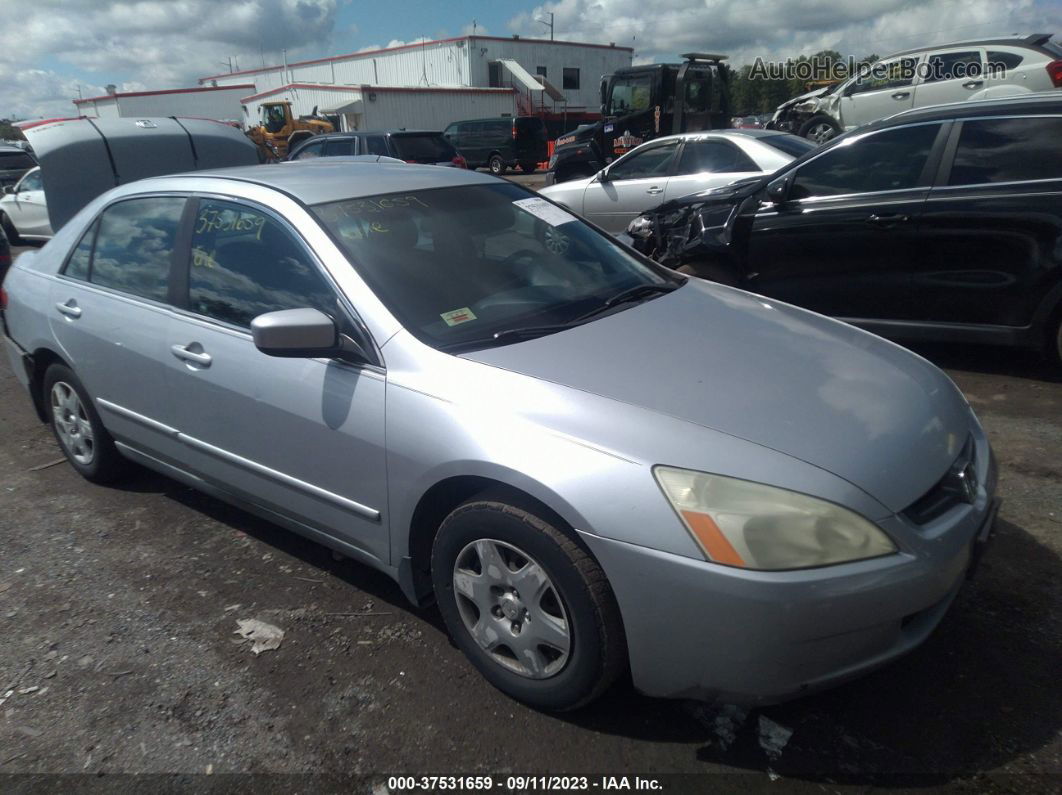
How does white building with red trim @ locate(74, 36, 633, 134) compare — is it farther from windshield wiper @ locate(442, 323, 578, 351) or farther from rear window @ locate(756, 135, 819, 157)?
windshield wiper @ locate(442, 323, 578, 351)

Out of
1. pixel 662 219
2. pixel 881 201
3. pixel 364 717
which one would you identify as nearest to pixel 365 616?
pixel 364 717

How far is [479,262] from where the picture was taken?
10.3ft

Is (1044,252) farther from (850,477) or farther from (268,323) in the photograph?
(268,323)

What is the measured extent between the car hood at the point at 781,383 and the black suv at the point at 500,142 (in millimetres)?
24609

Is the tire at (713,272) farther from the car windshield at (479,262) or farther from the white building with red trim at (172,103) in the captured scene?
the white building with red trim at (172,103)

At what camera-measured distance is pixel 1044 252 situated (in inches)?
182

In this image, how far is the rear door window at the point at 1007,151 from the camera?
4.68m

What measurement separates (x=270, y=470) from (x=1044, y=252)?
14.4 ft

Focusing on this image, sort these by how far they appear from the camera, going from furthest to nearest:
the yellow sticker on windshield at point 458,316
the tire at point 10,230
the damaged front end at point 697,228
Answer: the tire at point 10,230 < the damaged front end at point 697,228 < the yellow sticker on windshield at point 458,316

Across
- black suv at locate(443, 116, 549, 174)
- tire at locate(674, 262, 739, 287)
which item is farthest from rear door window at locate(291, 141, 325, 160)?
black suv at locate(443, 116, 549, 174)

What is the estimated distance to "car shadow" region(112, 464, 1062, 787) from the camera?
86.8 inches

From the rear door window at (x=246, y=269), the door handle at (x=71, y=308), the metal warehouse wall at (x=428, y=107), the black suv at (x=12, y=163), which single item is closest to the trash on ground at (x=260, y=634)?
the rear door window at (x=246, y=269)

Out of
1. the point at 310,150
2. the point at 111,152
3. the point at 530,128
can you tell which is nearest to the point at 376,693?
the point at 111,152

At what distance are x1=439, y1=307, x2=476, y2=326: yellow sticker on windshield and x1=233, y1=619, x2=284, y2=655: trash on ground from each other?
130 cm
